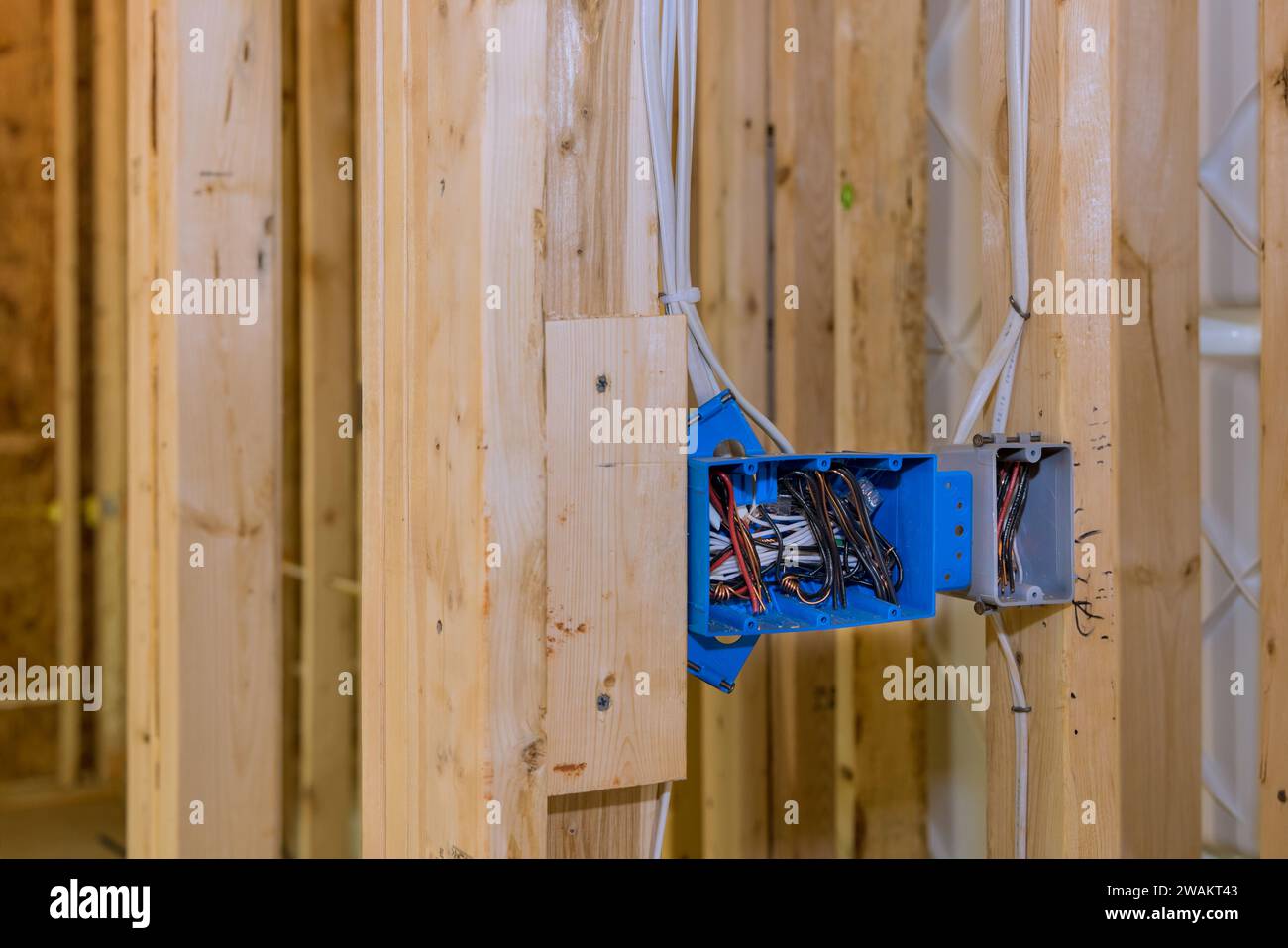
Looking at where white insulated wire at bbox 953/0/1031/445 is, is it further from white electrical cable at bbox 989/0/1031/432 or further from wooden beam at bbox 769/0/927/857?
wooden beam at bbox 769/0/927/857

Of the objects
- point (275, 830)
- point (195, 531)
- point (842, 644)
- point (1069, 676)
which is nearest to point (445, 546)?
point (1069, 676)

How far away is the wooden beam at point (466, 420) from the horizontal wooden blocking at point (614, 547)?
2 centimetres

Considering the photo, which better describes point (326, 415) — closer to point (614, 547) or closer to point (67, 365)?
point (67, 365)

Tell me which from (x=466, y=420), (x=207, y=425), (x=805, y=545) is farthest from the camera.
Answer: (x=207, y=425)

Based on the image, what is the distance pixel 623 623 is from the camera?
0.69 metres

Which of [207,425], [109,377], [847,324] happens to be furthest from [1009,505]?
[109,377]

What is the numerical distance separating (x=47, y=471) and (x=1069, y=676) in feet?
8.17

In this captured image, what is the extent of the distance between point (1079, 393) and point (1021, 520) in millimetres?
111

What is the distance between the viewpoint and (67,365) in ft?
7.96

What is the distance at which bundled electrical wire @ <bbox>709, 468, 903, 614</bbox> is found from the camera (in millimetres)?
756

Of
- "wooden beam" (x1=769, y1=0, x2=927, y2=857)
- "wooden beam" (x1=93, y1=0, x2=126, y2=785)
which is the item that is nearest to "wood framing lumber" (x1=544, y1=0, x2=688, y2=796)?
"wooden beam" (x1=769, y1=0, x2=927, y2=857)

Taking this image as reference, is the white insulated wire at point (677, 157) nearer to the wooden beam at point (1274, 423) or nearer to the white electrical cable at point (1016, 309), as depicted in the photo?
the white electrical cable at point (1016, 309)

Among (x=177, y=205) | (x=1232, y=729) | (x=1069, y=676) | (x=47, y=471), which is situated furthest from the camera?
(x=47, y=471)

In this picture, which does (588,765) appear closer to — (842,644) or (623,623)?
(623,623)
